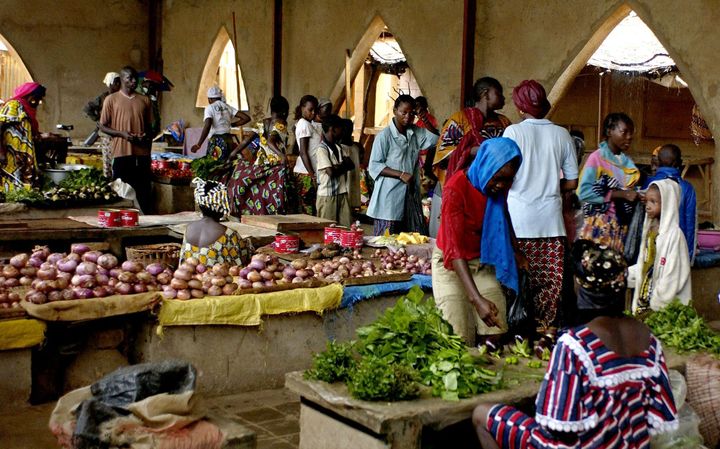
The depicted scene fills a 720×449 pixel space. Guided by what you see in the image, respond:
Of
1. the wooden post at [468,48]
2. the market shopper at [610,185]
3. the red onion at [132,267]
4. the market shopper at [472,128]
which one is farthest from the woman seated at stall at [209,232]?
the wooden post at [468,48]

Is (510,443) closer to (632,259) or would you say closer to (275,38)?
(632,259)

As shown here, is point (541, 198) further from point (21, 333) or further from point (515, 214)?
point (21, 333)

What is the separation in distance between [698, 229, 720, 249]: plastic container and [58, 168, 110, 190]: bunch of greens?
602 centimetres

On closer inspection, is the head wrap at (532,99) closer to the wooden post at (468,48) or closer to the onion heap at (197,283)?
the onion heap at (197,283)

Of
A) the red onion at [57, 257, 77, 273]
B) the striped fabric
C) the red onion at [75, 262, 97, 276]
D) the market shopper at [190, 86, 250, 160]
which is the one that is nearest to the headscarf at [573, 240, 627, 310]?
the striped fabric

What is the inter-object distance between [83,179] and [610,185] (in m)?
5.69

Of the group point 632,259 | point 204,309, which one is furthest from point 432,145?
point 204,309

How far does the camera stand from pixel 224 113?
464 inches

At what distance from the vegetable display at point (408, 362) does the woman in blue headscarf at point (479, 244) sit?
0.69 ft

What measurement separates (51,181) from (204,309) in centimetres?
518

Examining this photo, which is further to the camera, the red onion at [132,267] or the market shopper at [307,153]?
the market shopper at [307,153]

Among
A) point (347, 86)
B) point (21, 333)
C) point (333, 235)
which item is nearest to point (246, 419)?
point (21, 333)

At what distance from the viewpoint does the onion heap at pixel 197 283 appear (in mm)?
5455

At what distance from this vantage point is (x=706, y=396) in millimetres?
4453
